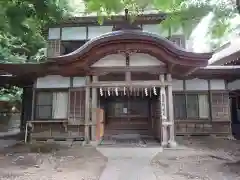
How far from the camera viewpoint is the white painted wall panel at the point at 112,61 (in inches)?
367

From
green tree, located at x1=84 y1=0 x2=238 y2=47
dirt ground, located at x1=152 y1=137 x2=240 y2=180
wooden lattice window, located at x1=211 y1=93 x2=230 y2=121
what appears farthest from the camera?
wooden lattice window, located at x1=211 y1=93 x2=230 y2=121

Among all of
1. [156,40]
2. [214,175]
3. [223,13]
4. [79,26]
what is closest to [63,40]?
[79,26]

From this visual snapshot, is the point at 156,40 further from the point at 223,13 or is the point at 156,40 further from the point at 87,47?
the point at 223,13

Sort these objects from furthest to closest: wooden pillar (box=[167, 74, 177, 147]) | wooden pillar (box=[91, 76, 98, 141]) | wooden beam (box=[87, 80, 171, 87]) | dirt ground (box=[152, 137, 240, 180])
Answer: wooden pillar (box=[91, 76, 98, 141]), wooden beam (box=[87, 80, 171, 87]), wooden pillar (box=[167, 74, 177, 147]), dirt ground (box=[152, 137, 240, 180])

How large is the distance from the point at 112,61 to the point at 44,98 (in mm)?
3685

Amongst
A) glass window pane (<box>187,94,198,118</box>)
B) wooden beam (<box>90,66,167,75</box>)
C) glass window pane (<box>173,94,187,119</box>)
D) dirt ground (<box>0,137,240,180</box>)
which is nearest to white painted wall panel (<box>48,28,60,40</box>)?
wooden beam (<box>90,66,167,75</box>)

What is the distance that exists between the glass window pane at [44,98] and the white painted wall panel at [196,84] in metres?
6.40

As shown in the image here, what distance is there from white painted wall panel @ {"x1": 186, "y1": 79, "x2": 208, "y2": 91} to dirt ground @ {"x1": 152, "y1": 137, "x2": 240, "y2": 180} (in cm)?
261

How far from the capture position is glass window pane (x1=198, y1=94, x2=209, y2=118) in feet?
35.7

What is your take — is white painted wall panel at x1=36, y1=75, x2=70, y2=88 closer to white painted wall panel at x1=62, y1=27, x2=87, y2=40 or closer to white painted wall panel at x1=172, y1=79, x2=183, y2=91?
white painted wall panel at x1=62, y1=27, x2=87, y2=40

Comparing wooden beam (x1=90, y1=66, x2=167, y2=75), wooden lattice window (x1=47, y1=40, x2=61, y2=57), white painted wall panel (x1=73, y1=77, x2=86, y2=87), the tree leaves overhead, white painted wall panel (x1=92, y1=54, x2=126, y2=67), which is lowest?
the tree leaves overhead

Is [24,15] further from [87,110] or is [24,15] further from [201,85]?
[201,85]

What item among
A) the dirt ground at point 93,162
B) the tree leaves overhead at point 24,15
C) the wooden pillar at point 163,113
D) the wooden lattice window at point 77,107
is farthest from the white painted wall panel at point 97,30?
the tree leaves overhead at point 24,15

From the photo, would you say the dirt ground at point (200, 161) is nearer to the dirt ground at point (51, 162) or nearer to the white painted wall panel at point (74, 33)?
the dirt ground at point (51, 162)
